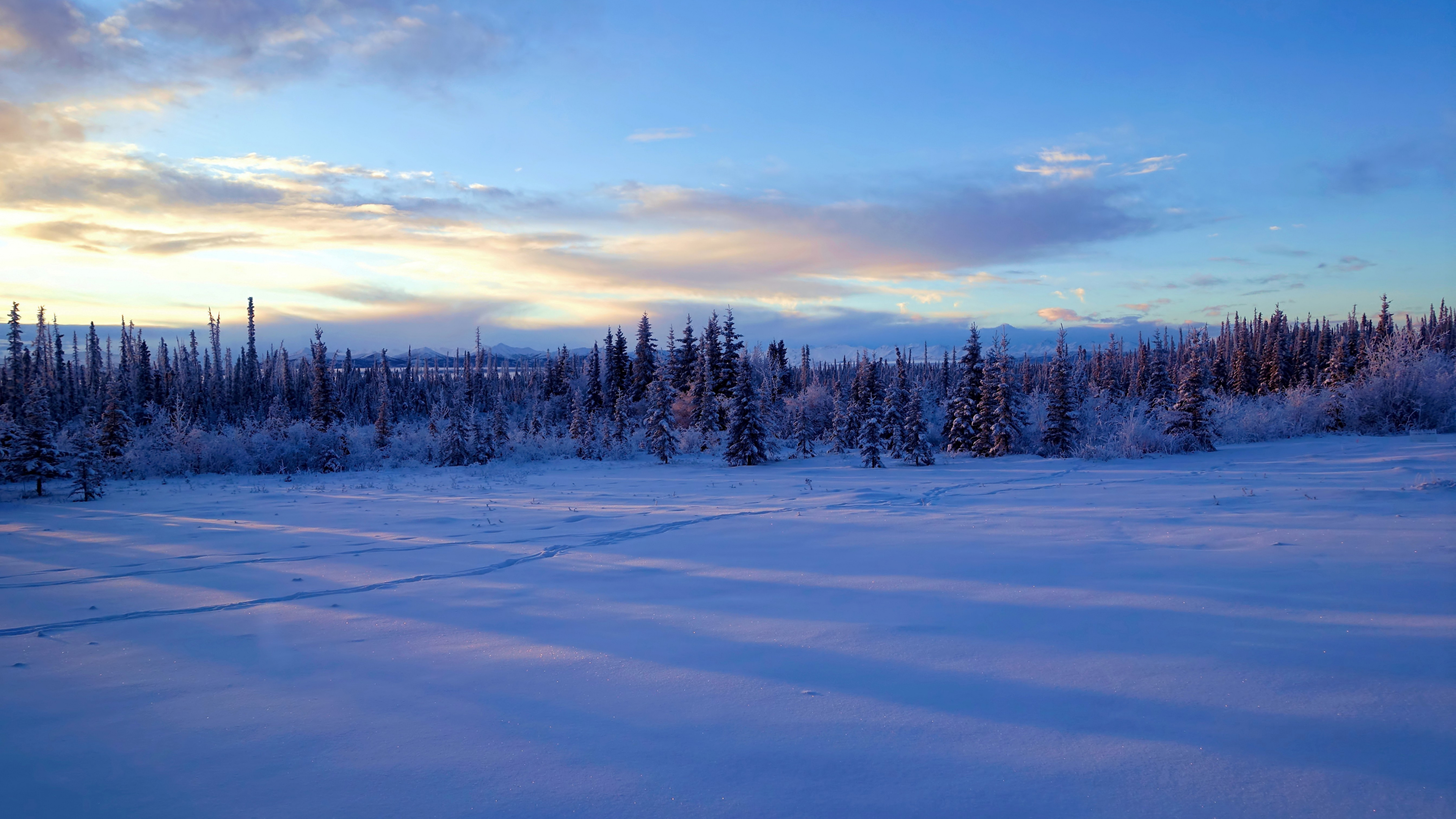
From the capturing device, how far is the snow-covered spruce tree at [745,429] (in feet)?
90.0

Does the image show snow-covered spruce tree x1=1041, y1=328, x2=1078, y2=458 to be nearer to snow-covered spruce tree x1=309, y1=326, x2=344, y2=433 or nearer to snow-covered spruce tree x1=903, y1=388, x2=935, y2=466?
snow-covered spruce tree x1=903, y1=388, x2=935, y2=466

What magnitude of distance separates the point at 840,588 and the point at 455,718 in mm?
3898

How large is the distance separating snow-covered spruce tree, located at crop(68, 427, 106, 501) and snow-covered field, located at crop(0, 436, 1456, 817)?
8.80m

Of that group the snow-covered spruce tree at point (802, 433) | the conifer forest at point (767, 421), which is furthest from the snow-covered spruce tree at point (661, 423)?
the snow-covered spruce tree at point (802, 433)

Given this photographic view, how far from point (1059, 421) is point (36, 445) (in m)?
33.2

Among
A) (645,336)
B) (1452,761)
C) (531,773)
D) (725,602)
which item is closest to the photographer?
(1452,761)

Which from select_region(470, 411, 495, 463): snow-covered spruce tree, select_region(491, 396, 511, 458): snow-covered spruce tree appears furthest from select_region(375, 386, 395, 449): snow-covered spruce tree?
select_region(491, 396, 511, 458): snow-covered spruce tree

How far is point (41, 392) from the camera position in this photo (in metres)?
18.3

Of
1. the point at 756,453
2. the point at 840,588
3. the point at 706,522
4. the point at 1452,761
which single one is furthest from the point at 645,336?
the point at 1452,761

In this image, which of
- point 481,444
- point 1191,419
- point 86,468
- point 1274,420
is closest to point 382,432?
point 481,444

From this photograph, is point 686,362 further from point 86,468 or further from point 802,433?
point 86,468

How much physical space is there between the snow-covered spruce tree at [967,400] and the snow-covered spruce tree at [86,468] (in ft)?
95.7

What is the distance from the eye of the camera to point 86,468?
16.3 m

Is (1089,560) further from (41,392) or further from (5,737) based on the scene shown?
(41,392)
